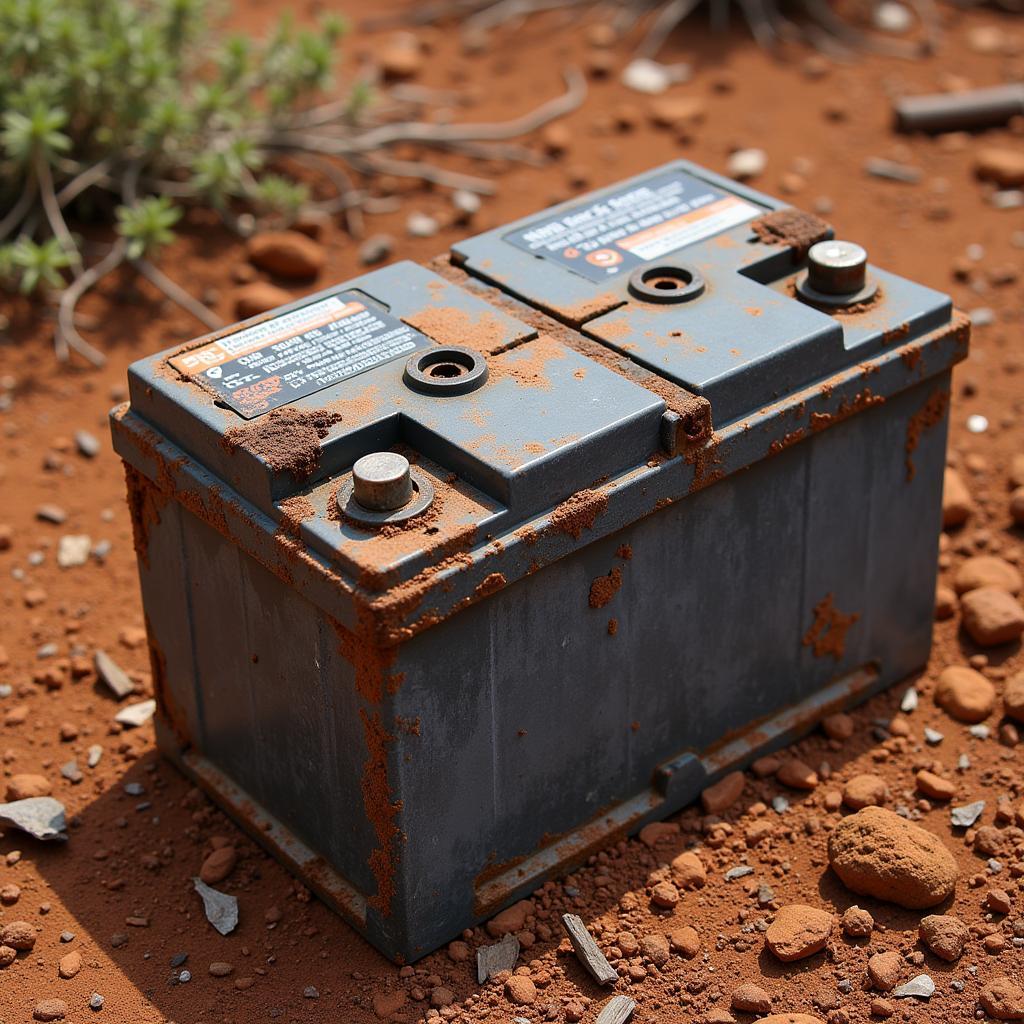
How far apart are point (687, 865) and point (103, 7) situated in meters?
3.85

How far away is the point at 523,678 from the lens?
3.40 meters

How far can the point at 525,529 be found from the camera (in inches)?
126

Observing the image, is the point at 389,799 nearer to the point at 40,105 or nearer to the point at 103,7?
the point at 40,105

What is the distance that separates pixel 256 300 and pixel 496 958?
104 inches

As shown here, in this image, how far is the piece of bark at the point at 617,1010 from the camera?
3.39m

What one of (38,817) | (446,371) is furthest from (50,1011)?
(446,371)

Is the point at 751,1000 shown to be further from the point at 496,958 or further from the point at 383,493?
the point at 383,493

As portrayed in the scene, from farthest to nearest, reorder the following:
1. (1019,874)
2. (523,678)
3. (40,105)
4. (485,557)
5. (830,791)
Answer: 1. (40,105)
2. (830,791)
3. (1019,874)
4. (523,678)
5. (485,557)

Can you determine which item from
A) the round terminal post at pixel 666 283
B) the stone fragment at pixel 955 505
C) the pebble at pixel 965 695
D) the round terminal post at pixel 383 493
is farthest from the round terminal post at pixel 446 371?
the stone fragment at pixel 955 505

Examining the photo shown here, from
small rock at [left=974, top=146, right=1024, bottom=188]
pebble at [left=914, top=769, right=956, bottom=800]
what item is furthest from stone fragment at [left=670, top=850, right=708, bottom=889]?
small rock at [left=974, top=146, right=1024, bottom=188]

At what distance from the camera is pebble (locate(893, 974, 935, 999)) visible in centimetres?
342

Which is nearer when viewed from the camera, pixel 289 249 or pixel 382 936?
pixel 382 936

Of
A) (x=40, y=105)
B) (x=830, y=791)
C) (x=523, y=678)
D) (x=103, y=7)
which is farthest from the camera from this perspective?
(x=103, y=7)

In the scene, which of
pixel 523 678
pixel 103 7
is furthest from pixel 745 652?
pixel 103 7
